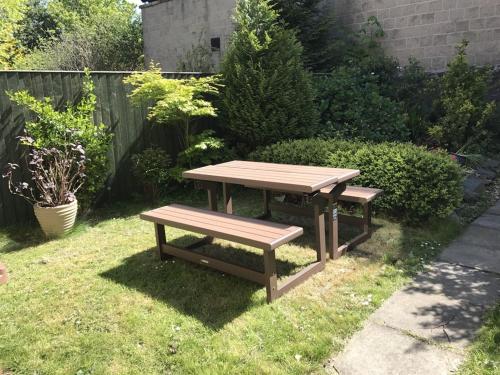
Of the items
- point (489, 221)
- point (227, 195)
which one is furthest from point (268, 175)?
point (489, 221)

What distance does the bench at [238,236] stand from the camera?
3.00 m

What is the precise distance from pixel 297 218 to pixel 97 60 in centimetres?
1328

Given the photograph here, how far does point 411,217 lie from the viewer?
14.9 ft

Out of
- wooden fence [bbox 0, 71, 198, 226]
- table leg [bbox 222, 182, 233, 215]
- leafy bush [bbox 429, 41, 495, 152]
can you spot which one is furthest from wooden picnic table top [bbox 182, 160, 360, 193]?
leafy bush [bbox 429, 41, 495, 152]

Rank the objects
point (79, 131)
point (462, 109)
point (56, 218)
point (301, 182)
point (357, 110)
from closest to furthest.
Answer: point (301, 182), point (56, 218), point (79, 131), point (462, 109), point (357, 110)

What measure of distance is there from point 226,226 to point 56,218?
236 cm

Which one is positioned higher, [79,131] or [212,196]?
[79,131]

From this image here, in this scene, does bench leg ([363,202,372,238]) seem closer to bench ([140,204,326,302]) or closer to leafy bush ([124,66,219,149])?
bench ([140,204,326,302])

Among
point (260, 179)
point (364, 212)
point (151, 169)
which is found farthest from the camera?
point (151, 169)

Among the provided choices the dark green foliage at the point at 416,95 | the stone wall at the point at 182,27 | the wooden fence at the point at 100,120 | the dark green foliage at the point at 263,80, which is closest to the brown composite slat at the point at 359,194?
the dark green foliage at the point at 263,80

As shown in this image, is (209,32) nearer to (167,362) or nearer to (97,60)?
(97,60)

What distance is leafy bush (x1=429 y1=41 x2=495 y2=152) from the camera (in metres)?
6.61

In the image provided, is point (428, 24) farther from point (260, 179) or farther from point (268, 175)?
point (260, 179)

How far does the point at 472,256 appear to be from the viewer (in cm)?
384
